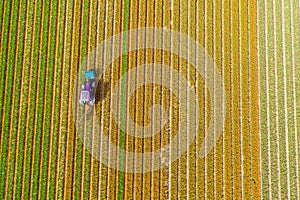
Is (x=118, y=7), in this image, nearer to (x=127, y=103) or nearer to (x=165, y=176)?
(x=127, y=103)

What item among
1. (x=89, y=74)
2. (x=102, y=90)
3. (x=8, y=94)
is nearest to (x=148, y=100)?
(x=102, y=90)

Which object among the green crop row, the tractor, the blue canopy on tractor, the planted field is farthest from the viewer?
the blue canopy on tractor

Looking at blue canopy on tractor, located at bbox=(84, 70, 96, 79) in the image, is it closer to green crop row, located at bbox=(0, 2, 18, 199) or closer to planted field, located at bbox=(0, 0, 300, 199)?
planted field, located at bbox=(0, 0, 300, 199)

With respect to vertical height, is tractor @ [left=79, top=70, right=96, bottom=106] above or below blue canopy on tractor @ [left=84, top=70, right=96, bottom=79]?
below

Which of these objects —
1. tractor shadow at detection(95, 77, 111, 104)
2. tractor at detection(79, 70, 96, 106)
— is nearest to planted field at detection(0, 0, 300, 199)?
tractor shadow at detection(95, 77, 111, 104)

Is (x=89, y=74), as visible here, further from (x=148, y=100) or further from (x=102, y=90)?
(x=148, y=100)

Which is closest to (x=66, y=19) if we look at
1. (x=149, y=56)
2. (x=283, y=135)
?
(x=149, y=56)

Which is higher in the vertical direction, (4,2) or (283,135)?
(4,2)
